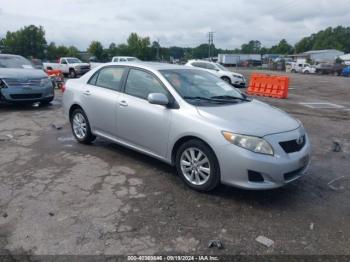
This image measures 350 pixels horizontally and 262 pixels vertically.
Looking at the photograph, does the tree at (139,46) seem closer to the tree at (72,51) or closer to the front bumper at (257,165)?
the tree at (72,51)

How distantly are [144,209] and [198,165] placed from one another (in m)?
0.87

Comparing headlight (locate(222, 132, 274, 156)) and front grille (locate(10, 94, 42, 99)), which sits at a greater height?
headlight (locate(222, 132, 274, 156))

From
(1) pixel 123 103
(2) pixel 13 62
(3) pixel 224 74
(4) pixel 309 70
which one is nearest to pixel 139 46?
(4) pixel 309 70

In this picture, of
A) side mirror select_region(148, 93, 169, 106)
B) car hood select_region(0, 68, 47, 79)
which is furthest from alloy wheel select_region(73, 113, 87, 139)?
car hood select_region(0, 68, 47, 79)

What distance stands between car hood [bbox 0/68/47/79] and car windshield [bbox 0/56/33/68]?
51cm

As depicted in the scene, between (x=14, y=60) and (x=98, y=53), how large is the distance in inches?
2608

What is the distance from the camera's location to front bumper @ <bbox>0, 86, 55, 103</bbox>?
9.90m

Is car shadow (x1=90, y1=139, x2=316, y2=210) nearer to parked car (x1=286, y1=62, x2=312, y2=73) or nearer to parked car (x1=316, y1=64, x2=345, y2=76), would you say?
parked car (x1=316, y1=64, x2=345, y2=76)

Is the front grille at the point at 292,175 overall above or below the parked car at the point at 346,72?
below

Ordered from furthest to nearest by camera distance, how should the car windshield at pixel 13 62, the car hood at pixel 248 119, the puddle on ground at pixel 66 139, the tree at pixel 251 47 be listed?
the tree at pixel 251 47 < the car windshield at pixel 13 62 < the puddle on ground at pixel 66 139 < the car hood at pixel 248 119

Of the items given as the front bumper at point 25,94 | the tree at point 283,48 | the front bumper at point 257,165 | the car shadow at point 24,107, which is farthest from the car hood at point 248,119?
the tree at point 283,48

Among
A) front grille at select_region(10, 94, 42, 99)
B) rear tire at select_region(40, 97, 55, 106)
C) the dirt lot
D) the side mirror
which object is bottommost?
the dirt lot

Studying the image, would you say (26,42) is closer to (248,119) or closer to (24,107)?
(24,107)

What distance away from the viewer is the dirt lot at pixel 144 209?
10.9 feet
